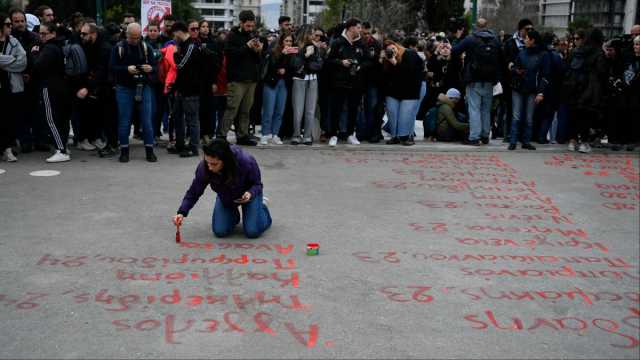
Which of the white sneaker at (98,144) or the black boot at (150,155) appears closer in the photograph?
the black boot at (150,155)

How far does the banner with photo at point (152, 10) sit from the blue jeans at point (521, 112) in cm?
697

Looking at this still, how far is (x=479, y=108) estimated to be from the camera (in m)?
13.1

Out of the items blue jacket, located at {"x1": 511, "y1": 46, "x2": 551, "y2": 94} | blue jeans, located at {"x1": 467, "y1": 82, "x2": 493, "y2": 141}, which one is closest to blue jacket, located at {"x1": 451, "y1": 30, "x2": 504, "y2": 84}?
blue jeans, located at {"x1": 467, "y1": 82, "x2": 493, "y2": 141}

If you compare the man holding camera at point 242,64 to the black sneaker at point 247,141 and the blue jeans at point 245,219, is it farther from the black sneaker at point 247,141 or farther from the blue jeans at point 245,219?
the blue jeans at point 245,219

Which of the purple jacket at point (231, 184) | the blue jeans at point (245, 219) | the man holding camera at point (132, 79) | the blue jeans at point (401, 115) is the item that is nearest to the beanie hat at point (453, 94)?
the blue jeans at point (401, 115)

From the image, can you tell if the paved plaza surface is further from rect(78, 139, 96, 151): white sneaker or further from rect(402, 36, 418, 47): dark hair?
rect(402, 36, 418, 47): dark hair

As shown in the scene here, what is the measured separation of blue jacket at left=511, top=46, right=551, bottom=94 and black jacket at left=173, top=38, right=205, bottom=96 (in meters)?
5.23

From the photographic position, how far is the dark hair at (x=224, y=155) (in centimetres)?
633

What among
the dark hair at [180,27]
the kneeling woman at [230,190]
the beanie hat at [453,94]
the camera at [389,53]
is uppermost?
the dark hair at [180,27]

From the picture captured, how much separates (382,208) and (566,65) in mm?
6316

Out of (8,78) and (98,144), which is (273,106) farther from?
(8,78)

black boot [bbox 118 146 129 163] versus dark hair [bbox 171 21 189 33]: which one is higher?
dark hair [bbox 171 21 189 33]

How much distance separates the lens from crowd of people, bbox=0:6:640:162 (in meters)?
10.9

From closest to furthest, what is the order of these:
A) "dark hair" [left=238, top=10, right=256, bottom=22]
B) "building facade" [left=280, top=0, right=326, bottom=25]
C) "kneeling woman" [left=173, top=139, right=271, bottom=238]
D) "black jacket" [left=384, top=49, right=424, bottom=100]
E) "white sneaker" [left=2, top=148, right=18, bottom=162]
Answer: "kneeling woman" [left=173, top=139, right=271, bottom=238] < "white sneaker" [left=2, top=148, right=18, bottom=162] < "dark hair" [left=238, top=10, right=256, bottom=22] < "black jacket" [left=384, top=49, right=424, bottom=100] < "building facade" [left=280, top=0, right=326, bottom=25]
